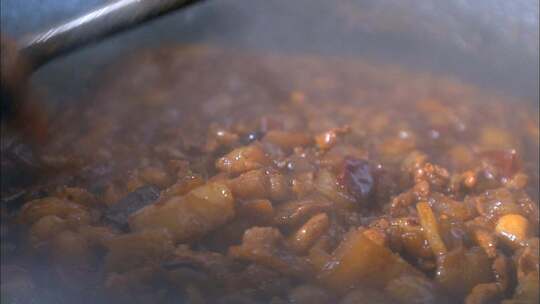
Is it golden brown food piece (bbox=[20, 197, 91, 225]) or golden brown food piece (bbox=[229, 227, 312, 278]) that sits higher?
golden brown food piece (bbox=[20, 197, 91, 225])

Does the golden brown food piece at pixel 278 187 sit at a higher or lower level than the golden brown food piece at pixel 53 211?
lower

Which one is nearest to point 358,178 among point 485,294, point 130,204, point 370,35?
point 485,294

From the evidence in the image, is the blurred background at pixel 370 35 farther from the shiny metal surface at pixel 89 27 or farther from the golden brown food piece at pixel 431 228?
the golden brown food piece at pixel 431 228

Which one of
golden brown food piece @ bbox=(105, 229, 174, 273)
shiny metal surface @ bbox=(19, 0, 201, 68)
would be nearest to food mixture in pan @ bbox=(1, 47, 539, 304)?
golden brown food piece @ bbox=(105, 229, 174, 273)

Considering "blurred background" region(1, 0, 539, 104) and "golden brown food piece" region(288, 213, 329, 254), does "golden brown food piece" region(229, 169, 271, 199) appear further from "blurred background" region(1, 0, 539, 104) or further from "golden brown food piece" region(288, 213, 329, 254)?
"blurred background" region(1, 0, 539, 104)

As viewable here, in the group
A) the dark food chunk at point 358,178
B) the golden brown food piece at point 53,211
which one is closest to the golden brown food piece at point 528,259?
the dark food chunk at point 358,178

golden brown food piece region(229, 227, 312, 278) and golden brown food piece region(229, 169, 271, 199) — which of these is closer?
golden brown food piece region(229, 227, 312, 278)

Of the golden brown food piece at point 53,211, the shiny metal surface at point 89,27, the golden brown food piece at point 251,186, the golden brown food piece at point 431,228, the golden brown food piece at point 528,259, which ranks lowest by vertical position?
the golden brown food piece at point 528,259

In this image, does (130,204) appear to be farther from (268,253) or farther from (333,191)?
(333,191)

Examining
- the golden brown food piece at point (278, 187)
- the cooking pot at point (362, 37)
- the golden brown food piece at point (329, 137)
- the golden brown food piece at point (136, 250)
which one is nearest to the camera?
the golden brown food piece at point (136, 250)
